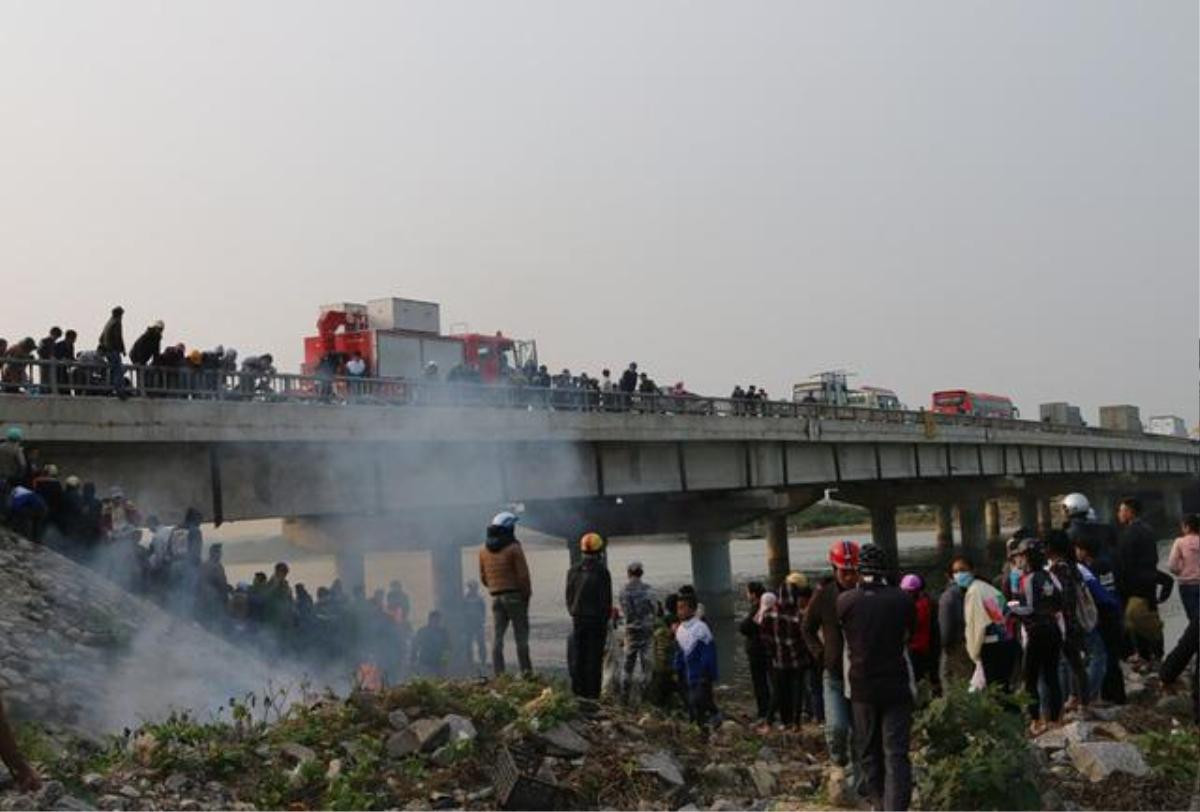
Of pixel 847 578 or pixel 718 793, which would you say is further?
pixel 718 793

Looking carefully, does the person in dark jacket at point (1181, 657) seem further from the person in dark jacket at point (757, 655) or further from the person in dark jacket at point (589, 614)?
the person in dark jacket at point (589, 614)

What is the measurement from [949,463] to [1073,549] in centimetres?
3597

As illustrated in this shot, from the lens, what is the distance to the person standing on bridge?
1070cm

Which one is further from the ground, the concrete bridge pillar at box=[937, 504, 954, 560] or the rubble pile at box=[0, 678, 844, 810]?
the rubble pile at box=[0, 678, 844, 810]

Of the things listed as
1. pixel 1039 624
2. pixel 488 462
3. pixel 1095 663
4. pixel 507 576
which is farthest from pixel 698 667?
pixel 488 462

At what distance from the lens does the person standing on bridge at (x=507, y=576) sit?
421 inches

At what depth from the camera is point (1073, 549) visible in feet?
34.1

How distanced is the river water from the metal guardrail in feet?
10.8

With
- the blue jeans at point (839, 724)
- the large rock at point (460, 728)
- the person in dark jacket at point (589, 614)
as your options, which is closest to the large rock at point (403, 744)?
the large rock at point (460, 728)

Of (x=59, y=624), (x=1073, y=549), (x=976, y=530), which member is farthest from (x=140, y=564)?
(x=976, y=530)

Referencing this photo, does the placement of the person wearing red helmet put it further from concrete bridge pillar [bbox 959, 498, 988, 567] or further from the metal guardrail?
concrete bridge pillar [bbox 959, 498, 988, 567]

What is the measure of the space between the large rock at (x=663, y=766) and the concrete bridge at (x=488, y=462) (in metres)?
9.25

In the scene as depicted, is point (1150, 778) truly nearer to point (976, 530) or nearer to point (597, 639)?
point (597, 639)

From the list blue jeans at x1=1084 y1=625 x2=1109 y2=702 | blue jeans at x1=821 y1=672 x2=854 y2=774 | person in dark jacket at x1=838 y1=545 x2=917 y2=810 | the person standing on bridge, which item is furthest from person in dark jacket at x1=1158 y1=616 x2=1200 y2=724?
the person standing on bridge
